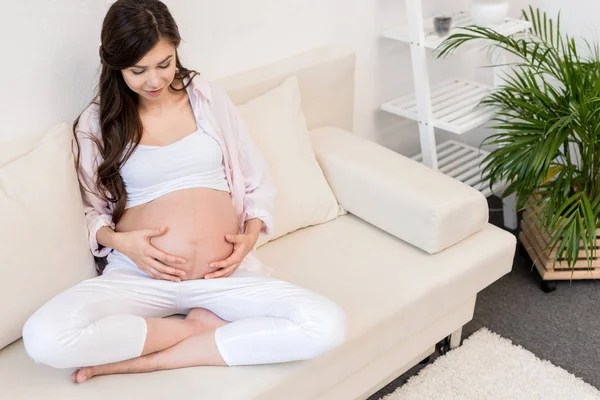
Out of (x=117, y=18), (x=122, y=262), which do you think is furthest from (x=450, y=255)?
(x=117, y=18)

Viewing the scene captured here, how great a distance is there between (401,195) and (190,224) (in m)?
0.63

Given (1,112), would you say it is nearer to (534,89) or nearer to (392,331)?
(392,331)

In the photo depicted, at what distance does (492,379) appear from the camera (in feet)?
6.87

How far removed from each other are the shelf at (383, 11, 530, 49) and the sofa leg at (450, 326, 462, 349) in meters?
0.96

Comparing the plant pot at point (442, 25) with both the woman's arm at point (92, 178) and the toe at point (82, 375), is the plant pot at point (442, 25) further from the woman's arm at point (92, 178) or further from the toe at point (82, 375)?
the toe at point (82, 375)

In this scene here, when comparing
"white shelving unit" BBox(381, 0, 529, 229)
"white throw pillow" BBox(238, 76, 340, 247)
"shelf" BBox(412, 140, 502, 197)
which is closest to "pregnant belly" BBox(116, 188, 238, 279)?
"white throw pillow" BBox(238, 76, 340, 247)

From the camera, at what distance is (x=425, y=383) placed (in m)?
2.08

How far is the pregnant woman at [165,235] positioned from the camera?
1.60 m

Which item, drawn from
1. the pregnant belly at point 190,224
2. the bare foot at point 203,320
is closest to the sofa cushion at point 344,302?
the bare foot at point 203,320

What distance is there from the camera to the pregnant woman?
63.0 inches

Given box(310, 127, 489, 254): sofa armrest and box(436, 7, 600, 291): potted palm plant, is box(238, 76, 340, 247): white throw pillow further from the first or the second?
box(436, 7, 600, 291): potted palm plant

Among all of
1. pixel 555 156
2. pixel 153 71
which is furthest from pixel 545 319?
pixel 153 71

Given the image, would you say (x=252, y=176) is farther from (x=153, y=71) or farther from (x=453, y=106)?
(x=453, y=106)

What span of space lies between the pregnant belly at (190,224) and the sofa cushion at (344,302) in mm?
244
